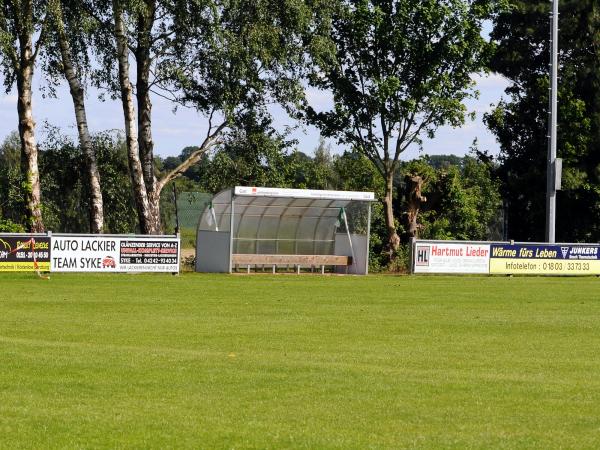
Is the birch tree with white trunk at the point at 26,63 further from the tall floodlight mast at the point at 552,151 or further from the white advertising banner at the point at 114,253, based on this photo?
the tall floodlight mast at the point at 552,151

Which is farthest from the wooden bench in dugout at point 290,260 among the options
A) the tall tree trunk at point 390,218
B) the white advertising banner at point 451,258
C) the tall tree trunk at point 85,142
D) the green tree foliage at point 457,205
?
the green tree foliage at point 457,205

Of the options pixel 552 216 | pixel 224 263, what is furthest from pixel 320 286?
pixel 552 216

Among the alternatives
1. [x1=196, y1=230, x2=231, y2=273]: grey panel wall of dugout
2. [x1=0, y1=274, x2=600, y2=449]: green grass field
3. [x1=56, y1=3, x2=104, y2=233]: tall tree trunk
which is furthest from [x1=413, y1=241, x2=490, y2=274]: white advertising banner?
[x1=0, y1=274, x2=600, y2=449]: green grass field

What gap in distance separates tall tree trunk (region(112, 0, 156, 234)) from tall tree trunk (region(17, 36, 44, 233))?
3.19m

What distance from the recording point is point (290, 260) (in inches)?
1796

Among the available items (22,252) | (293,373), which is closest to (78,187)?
(22,252)

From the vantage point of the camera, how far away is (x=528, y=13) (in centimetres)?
6306

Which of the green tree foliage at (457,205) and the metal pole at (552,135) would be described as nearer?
the metal pole at (552,135)

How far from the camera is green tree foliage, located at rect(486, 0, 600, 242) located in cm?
6162

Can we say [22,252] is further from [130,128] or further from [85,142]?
[130,128]

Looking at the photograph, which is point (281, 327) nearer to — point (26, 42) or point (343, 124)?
point (26, 42)

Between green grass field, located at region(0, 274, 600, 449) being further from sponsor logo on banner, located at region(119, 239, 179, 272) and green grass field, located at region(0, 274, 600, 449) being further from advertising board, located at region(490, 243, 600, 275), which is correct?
advertising board, located at region(490, 243, 600, 275)

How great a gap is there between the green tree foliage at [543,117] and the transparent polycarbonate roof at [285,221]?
1754 centimetres

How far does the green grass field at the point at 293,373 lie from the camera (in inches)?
428
